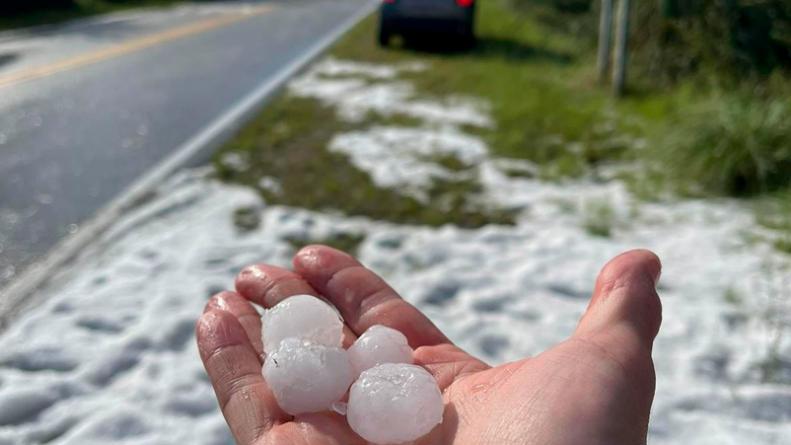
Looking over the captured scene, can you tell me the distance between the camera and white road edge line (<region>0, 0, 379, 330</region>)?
3623mm

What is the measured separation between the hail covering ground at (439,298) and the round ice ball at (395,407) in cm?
88

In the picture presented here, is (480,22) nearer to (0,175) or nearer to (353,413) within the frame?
(0,175)

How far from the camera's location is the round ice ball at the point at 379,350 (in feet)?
7.02

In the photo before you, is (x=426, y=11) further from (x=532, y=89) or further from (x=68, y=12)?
(x=68, y=12)

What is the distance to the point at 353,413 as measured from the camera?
1.94m

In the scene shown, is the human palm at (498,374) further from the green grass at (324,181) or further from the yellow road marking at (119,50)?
the yellow road marking at (119,50)

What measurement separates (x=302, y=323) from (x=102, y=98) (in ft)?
21.3

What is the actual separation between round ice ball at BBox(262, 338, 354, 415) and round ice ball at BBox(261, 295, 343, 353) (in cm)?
9

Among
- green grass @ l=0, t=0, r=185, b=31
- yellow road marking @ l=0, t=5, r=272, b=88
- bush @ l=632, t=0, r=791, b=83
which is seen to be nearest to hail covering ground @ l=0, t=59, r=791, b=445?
bush @ l=632, t=0, r=791, b=83

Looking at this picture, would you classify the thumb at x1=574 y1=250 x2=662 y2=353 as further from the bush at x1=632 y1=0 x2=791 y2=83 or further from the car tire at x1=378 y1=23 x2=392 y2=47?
the car tire at x1=378 y1=23 x2=392 y2=47

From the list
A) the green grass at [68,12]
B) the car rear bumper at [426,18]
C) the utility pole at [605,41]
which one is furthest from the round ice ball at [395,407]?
the green grass at [68,12]

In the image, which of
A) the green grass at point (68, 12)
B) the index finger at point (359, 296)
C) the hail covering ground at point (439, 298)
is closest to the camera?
the index finger at point (359, 296)

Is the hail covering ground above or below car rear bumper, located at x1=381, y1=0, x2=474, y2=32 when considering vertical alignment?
below

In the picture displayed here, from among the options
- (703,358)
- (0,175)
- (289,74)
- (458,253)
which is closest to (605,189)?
(458,253)
